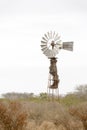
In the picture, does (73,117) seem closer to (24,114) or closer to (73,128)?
(73,128)

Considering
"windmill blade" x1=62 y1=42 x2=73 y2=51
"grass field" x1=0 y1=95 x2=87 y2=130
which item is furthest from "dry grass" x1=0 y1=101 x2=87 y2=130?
"windmill blade" x1=62 y1=42 x2=73 y2=51

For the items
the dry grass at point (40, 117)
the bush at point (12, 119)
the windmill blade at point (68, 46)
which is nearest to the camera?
the bush at point (12, 119)

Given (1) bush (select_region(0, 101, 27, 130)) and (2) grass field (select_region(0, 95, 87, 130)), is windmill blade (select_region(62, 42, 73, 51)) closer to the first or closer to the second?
(2) grass field (select_region(0, 95, 87, 130))

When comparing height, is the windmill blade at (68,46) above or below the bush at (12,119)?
above

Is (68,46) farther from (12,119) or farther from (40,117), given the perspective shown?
(12,119)

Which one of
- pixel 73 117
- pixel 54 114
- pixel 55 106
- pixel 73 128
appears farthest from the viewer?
pixel 55 106

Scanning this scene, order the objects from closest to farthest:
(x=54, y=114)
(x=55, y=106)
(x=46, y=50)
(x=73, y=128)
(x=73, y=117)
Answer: (x=73, y=128)
(x=73, y=117)
(x=54, y=114)
(x=55, y=106)
(x=46, y=50)

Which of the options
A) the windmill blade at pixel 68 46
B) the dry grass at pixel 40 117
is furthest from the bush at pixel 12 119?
the windmill blade at pixel 68 46

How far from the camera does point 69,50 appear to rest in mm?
49844

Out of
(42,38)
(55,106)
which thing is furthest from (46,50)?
(55,106)

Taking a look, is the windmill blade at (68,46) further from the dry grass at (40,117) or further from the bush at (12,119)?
the bush at (12,119)

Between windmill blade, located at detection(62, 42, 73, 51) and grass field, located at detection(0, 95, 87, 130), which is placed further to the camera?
windmill blade, located at detection(62, 42, 73, 51)

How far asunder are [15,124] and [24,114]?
55cm

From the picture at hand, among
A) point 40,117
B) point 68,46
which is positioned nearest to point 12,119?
point 40,117
